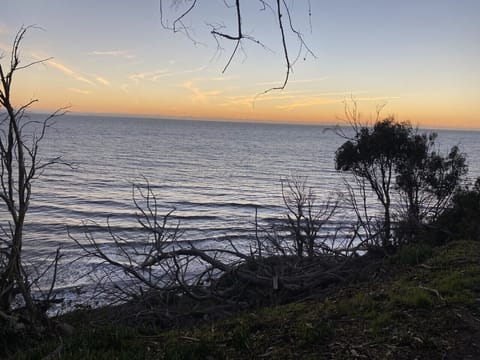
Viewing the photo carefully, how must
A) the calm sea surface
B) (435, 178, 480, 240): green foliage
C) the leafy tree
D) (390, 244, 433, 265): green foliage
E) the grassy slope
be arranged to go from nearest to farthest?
the grassy slope < (390, 244, 433, 265): green foliage < (435, 178, 480, 240): green foliage < the leafy tree < the calm sea surface

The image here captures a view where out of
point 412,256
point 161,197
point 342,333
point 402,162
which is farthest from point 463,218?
point 161,197

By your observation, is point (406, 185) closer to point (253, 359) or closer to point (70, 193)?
point (253, 359)

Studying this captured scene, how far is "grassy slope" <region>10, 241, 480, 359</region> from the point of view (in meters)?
4.70

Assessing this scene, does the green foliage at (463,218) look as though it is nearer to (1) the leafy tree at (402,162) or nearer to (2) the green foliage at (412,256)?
(1) the leafy tree at (402,162)

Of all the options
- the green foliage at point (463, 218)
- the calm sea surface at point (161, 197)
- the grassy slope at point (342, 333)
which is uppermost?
the grassy slope at point (342, 333)

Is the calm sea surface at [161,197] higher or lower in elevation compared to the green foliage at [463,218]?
lower

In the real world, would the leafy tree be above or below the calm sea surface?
above

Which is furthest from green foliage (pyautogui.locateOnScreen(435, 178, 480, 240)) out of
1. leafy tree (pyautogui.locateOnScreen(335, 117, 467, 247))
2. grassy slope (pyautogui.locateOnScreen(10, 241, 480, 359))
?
grassy slope (pyautogui.locateOnScreen(10, 241, 480, 359))

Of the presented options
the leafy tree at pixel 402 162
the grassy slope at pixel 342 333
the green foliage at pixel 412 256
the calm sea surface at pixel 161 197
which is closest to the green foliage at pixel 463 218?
the leafy tree at pixel 402 162

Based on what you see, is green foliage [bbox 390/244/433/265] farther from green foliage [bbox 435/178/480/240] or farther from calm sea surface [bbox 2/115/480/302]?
calm sea surface [bbox 2/115/480/302]

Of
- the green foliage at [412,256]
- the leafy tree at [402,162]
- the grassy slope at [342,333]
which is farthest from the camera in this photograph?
the leafy tree at [402,162]

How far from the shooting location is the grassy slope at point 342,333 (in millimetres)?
4699

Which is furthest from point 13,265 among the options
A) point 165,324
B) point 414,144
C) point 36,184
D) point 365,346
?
point 36,184

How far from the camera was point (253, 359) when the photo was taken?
4.72m
